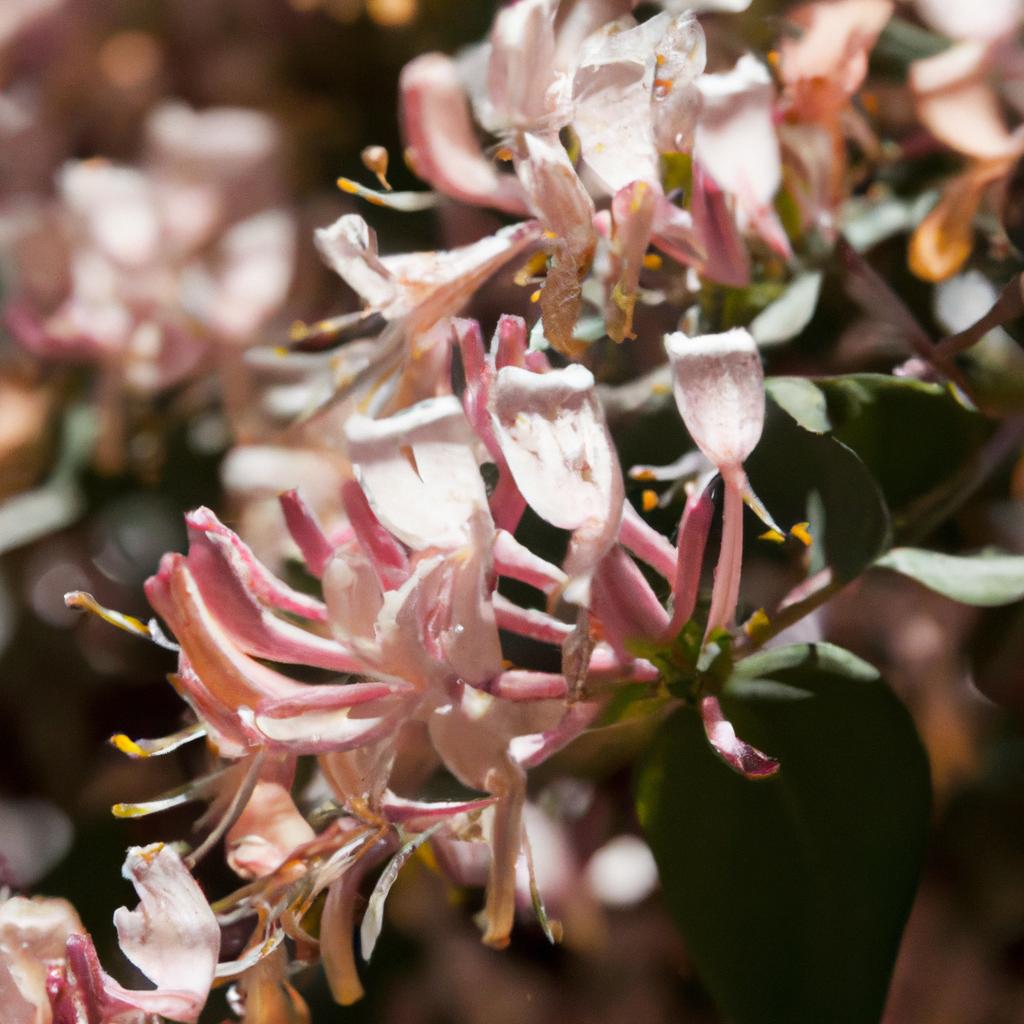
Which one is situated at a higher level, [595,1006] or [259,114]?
[259,114]

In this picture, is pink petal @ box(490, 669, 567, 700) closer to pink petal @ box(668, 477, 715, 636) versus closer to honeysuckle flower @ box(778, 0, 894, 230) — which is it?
pink petal @ box(668, 477, 715, 636)

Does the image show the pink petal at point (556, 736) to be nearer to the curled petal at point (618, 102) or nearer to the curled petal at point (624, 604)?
the curled petal at point (624, 604)

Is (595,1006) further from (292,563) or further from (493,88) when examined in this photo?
(493,88)

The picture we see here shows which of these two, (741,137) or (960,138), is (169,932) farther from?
(960,138)

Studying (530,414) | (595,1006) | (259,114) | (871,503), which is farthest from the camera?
(259,114)

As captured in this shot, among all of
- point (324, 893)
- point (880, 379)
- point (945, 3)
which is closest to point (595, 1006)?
point (324, 893)

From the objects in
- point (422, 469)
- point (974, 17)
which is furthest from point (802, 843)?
point (974, 17)

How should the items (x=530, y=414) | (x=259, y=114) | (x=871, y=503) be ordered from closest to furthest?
(x=530, y=414), (x=871, y=503), (x=259, y=114)

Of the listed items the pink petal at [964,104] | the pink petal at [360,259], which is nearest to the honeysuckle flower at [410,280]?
the pink petal at [360,259]
